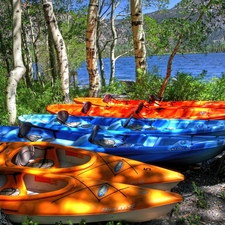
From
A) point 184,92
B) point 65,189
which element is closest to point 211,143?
point 65,189

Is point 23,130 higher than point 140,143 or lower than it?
higher

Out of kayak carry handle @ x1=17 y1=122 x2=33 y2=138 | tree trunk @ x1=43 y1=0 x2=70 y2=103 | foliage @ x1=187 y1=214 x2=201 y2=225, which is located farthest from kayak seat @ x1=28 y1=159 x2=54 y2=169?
tree trunk @ x1=43 y1=0 x2=70 y2=103

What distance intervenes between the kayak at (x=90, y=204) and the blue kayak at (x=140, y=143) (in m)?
1.33

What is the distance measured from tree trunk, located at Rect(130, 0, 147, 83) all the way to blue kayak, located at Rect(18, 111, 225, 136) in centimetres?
327

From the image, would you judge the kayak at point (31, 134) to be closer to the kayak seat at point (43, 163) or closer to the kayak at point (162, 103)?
the kayak seat at point (43, 163)

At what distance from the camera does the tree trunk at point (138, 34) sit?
9656 mm

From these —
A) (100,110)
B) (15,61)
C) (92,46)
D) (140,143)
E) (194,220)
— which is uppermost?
(92,46)

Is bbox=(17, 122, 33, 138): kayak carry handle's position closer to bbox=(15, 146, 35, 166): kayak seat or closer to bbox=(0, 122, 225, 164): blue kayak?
bbox=(0, 122, 225, 164): blue kayak

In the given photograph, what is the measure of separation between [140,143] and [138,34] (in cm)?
555

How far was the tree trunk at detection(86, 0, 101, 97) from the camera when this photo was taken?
8.85 metres

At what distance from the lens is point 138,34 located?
9.91m

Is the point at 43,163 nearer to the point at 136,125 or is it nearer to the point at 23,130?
the point at 23,130

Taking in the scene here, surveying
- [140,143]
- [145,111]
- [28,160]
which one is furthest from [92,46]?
[28,160]

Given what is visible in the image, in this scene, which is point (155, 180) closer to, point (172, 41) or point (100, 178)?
point (100, 178)
